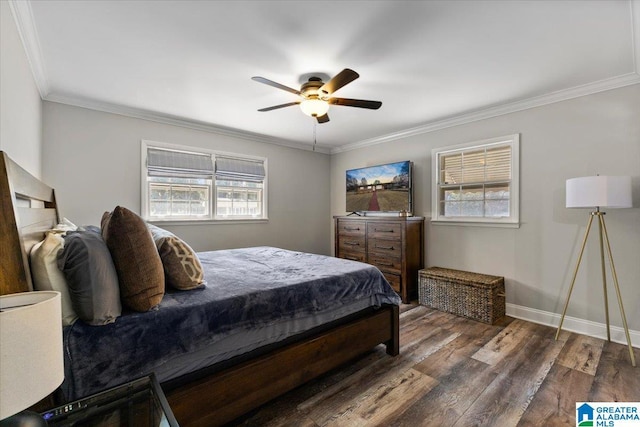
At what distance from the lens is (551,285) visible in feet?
10.3

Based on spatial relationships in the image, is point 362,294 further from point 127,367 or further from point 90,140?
point 90,140

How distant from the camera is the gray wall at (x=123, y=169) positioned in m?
3.14

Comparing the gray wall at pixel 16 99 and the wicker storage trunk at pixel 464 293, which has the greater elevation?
the gray wall at pixel 16 99

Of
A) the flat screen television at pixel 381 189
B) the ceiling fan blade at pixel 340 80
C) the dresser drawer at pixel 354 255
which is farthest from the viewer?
the dresser drawer at pixel 354 255

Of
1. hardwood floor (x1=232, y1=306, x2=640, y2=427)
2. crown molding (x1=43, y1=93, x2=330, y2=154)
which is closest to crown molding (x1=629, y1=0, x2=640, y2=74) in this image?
hardwood floor (x1=232, y1=306, x2=640, y2=427)

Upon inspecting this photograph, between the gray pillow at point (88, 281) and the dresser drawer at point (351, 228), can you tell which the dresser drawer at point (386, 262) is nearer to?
the dresser drawer at point (351, 228)

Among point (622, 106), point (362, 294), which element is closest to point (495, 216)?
point (622, 106)

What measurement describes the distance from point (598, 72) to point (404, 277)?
2842 mm

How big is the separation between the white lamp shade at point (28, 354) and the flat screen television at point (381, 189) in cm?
392

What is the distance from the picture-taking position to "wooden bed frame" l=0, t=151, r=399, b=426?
39.9 inches

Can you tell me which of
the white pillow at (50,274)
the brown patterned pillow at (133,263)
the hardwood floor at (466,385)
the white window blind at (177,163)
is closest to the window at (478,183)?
the hardwood floor at (466,385)

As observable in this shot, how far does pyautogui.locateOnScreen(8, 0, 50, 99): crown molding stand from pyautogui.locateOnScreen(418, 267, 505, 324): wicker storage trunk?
4297mm

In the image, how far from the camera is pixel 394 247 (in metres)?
3.99

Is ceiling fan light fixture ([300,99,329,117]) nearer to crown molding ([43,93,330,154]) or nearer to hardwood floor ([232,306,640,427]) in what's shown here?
crown molding ([43,93,330,154])
